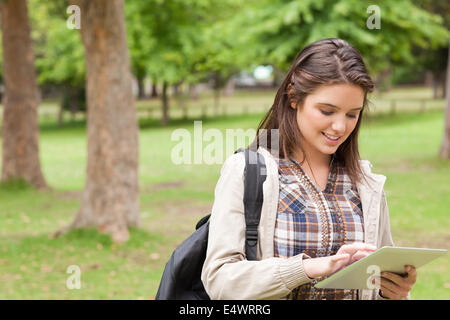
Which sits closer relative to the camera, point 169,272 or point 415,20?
point 169,272

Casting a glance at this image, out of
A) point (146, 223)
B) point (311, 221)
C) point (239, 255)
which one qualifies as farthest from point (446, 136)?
point (239, 255)

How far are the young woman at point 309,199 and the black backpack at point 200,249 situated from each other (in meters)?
0.02

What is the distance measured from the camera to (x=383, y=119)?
29.5m

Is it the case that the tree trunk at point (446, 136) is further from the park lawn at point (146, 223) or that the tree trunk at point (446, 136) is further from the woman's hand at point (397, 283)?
the woman's hand at point (397, 283)

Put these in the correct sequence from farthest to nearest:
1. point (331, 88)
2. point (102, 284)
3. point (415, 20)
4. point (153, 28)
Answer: point (153, 28) → point (415, 20) → point (102, 284) → point (331, 88)

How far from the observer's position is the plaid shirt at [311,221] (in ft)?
6.75

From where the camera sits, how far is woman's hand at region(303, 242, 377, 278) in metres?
1.86

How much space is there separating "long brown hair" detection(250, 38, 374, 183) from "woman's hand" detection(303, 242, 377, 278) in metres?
0.42

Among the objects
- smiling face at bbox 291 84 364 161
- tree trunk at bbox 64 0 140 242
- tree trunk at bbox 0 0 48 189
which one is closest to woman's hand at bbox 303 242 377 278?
smiling face at bbox 291 84 364 161

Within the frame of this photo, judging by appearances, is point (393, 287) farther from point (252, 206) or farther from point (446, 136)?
point (446, 136)

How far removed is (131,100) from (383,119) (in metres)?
23.1
